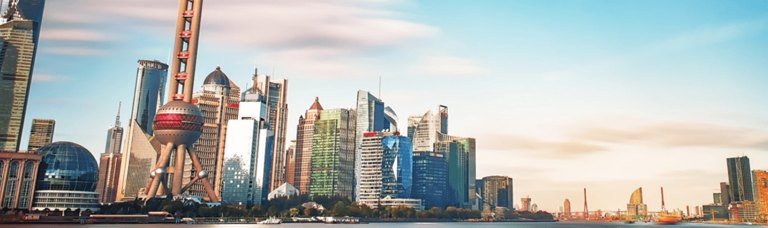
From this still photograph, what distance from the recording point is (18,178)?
183500mm

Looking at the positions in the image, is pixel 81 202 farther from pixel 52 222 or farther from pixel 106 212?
pixel 52 222

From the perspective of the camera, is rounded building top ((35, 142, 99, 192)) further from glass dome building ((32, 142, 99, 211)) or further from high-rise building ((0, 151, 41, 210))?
high-rise building ((0, 151, 41, 210))

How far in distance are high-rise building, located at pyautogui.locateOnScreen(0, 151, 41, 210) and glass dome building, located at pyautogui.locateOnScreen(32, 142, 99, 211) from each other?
1988 millimetres

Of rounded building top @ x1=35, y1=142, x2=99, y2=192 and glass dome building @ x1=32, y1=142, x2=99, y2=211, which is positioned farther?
rounded building top @ x1=35, y1=142, x2=99, y2=192

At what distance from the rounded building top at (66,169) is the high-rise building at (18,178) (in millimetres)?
2290

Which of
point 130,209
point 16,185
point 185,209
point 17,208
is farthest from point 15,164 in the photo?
point 185,209

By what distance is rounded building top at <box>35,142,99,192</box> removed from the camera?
18700cm

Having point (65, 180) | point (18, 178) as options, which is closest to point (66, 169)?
point (65, 180)

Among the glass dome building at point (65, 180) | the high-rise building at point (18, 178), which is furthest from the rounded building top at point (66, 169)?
the high-rise building at point (18, 178)

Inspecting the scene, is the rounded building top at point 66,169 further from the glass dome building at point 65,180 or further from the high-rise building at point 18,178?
the high-rise building at point 18,178

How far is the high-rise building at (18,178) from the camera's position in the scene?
18275cm

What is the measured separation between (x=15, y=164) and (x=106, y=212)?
2917 centimetres

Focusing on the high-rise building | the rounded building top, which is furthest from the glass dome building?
the high-rise building

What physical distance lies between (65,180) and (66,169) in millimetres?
3285
